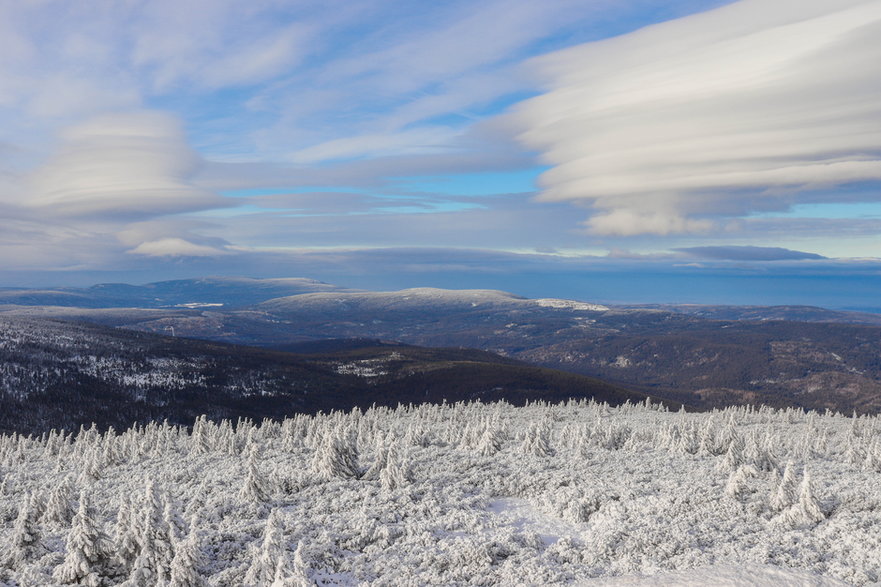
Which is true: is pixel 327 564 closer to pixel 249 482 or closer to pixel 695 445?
pixel 249 482

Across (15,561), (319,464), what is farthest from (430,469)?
(15,561)

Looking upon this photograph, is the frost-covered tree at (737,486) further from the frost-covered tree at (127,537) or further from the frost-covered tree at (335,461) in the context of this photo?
the frost-covered tree at (127,537)

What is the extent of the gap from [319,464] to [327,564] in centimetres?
1694

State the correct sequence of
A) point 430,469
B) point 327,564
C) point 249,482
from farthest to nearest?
point 430,469 < point 249,482 < point 327,564

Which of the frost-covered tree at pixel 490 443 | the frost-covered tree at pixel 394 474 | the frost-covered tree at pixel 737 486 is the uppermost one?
the frost-covered tree at pixel 737 486

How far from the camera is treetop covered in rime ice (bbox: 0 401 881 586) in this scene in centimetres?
2802

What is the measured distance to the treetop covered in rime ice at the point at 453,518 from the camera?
28.0m

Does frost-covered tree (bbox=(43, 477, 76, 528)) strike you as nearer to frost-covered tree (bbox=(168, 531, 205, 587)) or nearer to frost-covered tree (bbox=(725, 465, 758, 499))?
frost-covered tree (bbox=(168, 531, 205, 587))

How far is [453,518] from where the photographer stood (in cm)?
3647

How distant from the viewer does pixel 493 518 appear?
37656 mm

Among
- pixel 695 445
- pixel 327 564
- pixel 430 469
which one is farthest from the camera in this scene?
pixel 695 445

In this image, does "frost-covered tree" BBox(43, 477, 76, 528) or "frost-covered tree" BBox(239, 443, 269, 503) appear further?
"frost-covered tree" BBox(239, 443, 269, 503)

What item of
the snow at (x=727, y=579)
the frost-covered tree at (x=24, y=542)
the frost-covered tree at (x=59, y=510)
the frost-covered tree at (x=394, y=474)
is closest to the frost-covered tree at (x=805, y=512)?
the snow at (x=727, y=579)

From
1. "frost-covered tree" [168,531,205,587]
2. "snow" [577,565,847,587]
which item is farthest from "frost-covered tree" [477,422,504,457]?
"frost-covered tree" [168,531,205,587]
